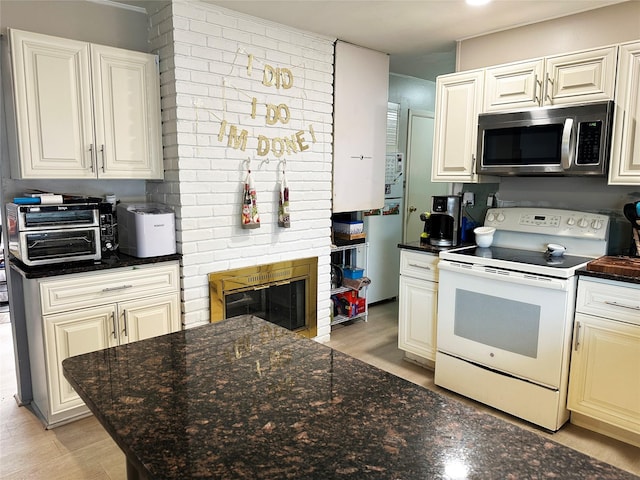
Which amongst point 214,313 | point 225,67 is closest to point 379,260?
point 214,313

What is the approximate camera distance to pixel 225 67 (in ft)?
9.65

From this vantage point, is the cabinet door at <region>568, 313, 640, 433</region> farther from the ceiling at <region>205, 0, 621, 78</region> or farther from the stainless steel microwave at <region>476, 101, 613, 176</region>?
the ceiling at <region>205, 0, 621, 78</region>

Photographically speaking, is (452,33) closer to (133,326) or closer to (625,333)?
(625,333)

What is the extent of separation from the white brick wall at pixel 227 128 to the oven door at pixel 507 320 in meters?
1.28

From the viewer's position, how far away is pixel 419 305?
3.22 m

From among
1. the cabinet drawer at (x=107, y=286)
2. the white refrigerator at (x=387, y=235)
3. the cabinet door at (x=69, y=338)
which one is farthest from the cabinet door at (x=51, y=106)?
the white refrigerator at (x=387, y=235)

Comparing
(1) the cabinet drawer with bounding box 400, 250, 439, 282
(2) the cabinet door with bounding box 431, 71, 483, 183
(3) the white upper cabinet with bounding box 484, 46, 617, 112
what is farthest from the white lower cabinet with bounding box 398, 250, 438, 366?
(3) the white upper cabinet with bounding box 484, 46, 617, 112

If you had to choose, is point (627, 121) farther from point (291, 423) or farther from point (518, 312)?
point (291, 423)

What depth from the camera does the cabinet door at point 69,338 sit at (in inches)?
95.3

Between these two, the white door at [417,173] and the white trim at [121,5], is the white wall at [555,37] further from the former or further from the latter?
the white trim at [121,5]

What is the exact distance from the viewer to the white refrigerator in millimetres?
4715

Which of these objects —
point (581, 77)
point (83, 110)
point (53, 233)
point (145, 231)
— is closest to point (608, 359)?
point (581, 77)

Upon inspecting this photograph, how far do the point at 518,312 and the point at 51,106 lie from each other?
2834 millimetres

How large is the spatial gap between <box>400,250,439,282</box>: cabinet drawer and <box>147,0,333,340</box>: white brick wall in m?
0.82
